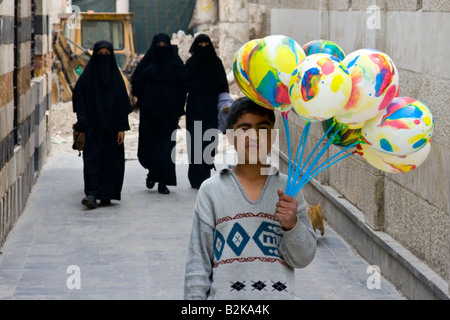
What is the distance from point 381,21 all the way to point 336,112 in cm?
416

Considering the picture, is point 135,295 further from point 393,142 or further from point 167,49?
point 167,49

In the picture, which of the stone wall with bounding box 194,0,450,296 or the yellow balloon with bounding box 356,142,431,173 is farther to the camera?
the stone wall with bounding box 194,0,450,296

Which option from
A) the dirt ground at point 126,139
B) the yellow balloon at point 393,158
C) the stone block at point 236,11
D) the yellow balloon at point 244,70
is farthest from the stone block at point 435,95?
the stone block at point 236,11

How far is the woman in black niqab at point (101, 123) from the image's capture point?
32.8ft

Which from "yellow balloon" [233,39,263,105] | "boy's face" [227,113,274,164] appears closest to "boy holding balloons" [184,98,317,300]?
"boy's face" [227,113,274,164]

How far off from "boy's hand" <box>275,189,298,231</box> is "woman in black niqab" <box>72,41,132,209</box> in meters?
6.90

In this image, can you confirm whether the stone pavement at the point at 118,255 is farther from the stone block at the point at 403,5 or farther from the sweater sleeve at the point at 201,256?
the sweater sleeve at the point at 201,256

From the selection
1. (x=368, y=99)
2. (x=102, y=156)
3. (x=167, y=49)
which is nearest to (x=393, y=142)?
(x=368, y=99)

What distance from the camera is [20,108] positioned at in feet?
30.6

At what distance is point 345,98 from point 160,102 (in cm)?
758

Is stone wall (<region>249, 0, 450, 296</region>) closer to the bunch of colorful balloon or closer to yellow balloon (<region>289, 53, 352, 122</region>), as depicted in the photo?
the bunch of colorful balloon

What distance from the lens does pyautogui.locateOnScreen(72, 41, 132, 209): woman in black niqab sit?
9.99 metres

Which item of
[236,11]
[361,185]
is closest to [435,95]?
[361,185]
